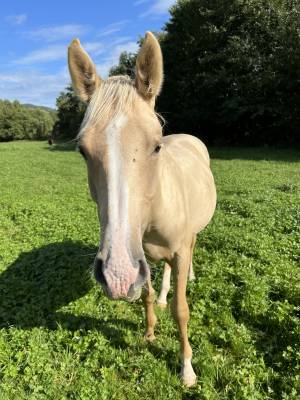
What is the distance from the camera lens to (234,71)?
22.5m

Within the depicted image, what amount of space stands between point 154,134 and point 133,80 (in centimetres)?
49

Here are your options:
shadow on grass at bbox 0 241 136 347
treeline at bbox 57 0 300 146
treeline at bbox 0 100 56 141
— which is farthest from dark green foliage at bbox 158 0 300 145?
treeline at bbox 0 100 56 141

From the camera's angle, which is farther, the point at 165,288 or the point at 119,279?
the point at 165,288

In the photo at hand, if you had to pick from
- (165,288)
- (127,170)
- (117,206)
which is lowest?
(165,288)

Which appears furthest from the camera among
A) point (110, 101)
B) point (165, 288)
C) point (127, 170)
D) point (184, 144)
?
point (184, 144)

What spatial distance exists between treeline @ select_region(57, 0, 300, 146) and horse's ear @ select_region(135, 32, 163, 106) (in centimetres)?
1532

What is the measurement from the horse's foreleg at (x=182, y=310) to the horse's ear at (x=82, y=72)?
1553mm

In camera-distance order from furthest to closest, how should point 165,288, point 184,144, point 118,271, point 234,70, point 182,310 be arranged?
point 234,70
point 184,144
point 165,288
point 182,310
point 118,271

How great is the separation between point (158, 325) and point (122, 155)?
2.36 metres

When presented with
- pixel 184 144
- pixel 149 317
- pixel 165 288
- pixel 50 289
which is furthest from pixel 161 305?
pixel 184 144

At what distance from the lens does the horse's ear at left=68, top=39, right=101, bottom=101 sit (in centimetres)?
242

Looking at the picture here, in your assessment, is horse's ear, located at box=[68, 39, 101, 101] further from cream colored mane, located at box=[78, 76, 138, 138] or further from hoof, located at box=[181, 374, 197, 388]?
hoof, located at box=[181, 374, 197, 388]

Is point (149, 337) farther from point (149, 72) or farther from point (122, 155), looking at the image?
point (149, 72)

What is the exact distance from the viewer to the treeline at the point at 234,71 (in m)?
19.9
